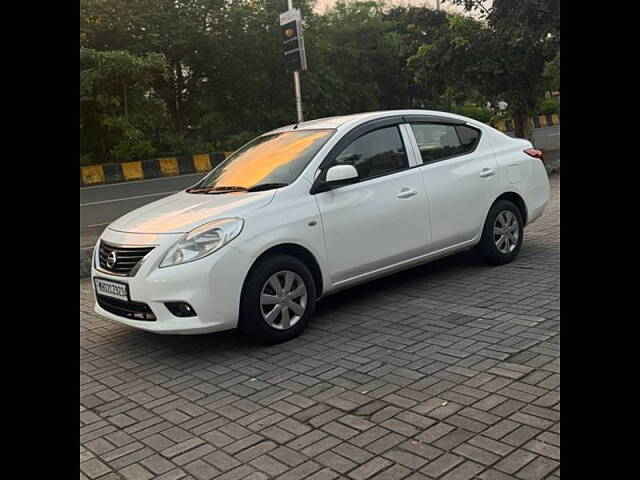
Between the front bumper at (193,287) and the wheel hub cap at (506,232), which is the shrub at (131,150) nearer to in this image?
the wheel hub cap at (506,232)

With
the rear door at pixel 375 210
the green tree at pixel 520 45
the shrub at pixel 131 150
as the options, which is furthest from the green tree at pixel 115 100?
the rear door at pixel 375 210

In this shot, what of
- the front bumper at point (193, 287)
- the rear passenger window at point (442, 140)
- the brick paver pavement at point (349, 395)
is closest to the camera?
the brick paver pavement at point (349, 395)

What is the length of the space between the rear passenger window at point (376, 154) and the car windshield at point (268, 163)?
0.25 meters

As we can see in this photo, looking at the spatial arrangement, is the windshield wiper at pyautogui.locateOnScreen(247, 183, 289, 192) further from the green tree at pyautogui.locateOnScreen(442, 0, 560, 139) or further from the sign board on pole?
the green tree at pyautogui.locateOnScreen(442, 0, 560, 139)

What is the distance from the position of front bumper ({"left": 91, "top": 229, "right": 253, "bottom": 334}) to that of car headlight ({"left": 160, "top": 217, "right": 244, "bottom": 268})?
40mm

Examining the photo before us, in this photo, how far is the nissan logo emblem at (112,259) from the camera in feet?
15.7

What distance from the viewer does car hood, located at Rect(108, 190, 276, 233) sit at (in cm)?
472

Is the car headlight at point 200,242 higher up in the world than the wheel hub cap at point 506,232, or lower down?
higher up

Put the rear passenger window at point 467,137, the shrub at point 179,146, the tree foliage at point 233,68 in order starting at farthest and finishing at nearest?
1. the shrub at point 179,146
2. the tree foliage at point 233,68
3. the rear passenger window at point 467,137

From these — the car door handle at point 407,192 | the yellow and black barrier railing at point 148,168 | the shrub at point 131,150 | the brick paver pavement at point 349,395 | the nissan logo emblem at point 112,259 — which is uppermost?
the shrub at point 131,150

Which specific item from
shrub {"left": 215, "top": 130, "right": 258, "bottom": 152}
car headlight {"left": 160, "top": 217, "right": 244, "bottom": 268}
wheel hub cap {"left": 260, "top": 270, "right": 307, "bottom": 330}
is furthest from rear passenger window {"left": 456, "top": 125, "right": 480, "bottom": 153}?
shrub {"left": 215, "top": 130, "right": 258, "bottom": 152}

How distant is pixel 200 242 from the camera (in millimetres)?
4559

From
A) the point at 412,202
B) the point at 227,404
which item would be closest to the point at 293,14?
the point at 412,202
